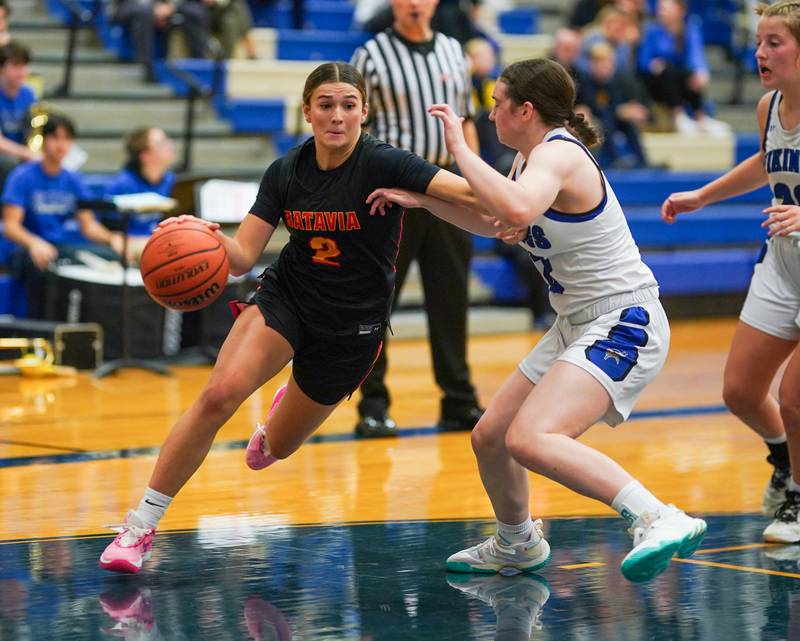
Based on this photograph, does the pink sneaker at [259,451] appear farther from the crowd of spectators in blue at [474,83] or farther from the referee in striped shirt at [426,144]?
the crowd of spectators in blue at [474,83]

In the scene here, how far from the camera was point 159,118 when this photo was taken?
1210 centimetres

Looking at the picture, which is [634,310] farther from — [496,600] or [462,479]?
[462,479]

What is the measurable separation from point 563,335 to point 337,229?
76 centimetres

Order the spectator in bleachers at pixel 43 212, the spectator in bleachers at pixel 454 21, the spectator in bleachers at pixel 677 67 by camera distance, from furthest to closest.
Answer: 1. the spectator in bleachers at pixel 677 67
2. the spectator in bleachers at pixel 454 21
3. the spectator in bleachers at pixel 43 212

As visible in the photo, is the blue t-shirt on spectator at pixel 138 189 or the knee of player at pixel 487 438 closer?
the knee of player at pixel 487 438

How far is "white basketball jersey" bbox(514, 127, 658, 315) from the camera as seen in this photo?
13.3 ft

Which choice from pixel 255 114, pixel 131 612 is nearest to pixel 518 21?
pixel 255 114

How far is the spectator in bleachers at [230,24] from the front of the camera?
1288 centimetres

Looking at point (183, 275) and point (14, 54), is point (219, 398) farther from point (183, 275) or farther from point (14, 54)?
point (14, 54)

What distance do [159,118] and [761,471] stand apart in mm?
7387

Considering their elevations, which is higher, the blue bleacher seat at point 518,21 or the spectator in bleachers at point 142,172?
the blue bleacher seat at point 518,21

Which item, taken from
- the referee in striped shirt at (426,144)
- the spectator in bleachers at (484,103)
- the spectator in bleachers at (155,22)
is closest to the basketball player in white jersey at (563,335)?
the referee in striped shirt at (426,144)

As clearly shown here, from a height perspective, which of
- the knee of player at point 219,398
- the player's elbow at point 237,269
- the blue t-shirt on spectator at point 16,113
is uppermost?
the player's elbow at point 237,269

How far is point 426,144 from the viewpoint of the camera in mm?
6742
